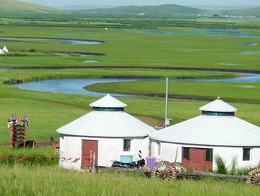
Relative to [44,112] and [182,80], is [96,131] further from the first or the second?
[182,80]

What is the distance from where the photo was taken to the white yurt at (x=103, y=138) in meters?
45.5

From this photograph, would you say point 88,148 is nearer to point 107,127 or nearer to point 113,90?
point 107,127

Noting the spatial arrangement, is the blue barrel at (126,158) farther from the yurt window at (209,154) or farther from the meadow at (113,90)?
the yurt window at (209,154)

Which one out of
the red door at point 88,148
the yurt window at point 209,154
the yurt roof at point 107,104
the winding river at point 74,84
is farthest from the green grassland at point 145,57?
the yurt window at point 209,154

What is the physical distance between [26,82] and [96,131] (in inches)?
2511

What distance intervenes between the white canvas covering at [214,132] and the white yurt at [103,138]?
1.78m

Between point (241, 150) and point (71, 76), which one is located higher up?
point (71, 76)

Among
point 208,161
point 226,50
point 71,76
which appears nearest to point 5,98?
point 71,76

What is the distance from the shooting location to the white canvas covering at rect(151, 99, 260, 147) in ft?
141

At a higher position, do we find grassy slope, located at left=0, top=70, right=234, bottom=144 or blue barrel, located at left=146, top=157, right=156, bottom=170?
grassy slope, located at left=0, top=70, right=234, bottom=144

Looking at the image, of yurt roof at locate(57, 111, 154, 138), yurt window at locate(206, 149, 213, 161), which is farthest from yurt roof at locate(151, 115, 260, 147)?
yurt roof at locate(57, 111, 154, 138)

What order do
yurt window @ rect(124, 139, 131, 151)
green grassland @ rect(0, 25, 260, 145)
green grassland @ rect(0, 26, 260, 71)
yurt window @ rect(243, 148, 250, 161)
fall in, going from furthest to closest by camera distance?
green grassland @ rect(0, 26, 260, 71) < green grassland @ rect(0, 25, 260, 145) < yurt window @ rect(124, 139, 131, 151) < yurt window @ rect(243, 148, 250, 161)

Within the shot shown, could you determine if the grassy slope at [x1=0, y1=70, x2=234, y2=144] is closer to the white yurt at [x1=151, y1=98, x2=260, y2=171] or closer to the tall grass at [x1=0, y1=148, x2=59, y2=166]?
the tall grass at [x1=0, y1=148, x2=59, y2=166]

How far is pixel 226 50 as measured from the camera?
18800 centimetres
